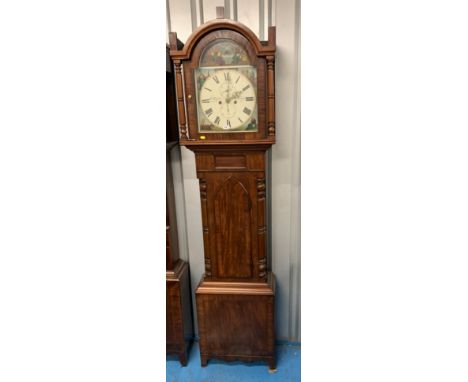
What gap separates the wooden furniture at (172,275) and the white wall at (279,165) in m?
0.07

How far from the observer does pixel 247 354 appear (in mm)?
1420

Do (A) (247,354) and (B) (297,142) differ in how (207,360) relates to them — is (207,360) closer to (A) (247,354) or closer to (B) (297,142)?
(A) (247,354)

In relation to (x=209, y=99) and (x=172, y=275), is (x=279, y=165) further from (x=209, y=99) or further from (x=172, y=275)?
(x=172, y=275)

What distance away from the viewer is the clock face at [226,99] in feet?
3.79

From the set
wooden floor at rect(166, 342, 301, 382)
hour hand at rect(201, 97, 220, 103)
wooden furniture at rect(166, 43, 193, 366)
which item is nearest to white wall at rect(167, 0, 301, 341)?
wooden furniture at rect(166, 43, 193, 366)

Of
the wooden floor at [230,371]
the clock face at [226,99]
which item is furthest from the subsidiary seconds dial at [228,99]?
the wooden floor at [230,371]

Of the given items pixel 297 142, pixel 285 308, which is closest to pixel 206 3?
pixel 297 142

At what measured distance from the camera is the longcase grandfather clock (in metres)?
1.14

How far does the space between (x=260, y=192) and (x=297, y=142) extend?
1.03 feet

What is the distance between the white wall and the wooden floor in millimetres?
188

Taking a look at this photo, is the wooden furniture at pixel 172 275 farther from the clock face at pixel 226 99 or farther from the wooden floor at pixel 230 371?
the clock face at pixel 226 99

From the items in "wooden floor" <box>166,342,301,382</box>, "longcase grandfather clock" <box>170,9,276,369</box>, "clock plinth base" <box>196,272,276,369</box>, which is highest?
"longcase grandfather clock" <box>170,9,276,369</box>

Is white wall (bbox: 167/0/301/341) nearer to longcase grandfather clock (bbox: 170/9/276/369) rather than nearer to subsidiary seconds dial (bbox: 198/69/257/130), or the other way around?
longcase grandfather clock (bbox: 170/9/276/369)

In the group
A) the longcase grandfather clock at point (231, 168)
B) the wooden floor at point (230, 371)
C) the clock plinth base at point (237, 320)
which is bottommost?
the wooden floor at point (230, 371)
